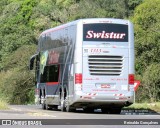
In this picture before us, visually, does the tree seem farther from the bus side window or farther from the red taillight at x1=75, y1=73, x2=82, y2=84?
the red taillight at x1=75, y1=73, x2=82, y2=84

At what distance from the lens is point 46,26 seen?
67.6 metres

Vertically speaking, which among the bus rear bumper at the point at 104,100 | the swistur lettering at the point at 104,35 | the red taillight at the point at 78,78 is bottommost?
the bus rear bumper at the point at 104,100

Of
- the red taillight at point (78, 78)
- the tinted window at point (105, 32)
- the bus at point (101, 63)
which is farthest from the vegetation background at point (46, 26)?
the red taillight at point (78, 78)

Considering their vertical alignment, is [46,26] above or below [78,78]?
above

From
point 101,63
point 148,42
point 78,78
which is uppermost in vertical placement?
point 148,42

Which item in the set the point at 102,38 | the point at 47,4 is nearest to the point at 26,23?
the point at 47,4

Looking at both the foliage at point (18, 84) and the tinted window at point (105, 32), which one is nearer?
the tinted window at point (105, 32)

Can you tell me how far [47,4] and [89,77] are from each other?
51993 mm

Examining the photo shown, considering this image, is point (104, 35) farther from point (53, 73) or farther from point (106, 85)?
point (53, 73)

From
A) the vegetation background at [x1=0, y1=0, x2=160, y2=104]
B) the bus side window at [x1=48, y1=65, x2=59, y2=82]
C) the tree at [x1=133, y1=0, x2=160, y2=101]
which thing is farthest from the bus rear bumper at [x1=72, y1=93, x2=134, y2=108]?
the tree at [x1=133, y1=0, x2=160, y2=101]

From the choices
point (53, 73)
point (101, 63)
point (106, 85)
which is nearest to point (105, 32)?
point (101, 63)

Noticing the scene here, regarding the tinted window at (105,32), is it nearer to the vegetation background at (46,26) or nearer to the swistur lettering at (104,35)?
the swistur lettering at (104,35)

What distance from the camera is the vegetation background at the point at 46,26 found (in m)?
44.4

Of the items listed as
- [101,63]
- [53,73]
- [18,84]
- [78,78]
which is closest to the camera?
[78,78]
